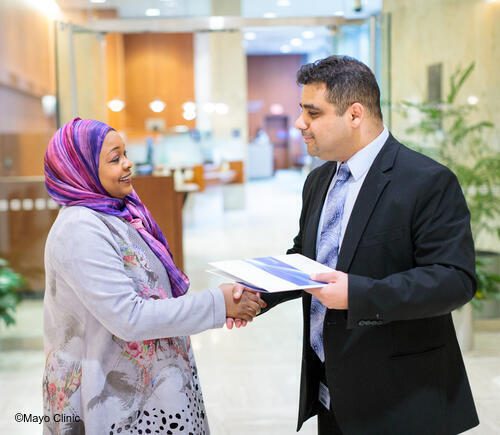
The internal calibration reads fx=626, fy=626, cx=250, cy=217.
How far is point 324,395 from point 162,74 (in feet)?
43.0

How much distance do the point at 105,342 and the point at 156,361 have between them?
0.53 ft

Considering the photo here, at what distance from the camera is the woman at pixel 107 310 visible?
5.40 ft

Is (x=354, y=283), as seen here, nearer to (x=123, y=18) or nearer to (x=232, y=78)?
(x=123, y=18)

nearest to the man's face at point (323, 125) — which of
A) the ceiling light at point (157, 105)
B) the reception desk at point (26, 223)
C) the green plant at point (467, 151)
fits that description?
the green plant at point (467, 151)

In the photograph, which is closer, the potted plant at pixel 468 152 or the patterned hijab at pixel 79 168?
the patterned hijab at pixel 79 168

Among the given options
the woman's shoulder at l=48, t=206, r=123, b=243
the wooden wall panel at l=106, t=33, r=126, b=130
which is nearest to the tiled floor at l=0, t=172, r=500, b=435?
the woman's shoulder at l=48, t=206, r=123, b=243

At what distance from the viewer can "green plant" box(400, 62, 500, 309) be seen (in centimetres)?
490

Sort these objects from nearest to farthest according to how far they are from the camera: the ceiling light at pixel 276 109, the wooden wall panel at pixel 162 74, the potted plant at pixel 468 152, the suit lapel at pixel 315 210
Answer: the suit lapel at pixel 315 210 < the potted plant at pixel 468 152 < the wooden wall panel at pixel 162 74 < the ceiling light at pixel 276 109

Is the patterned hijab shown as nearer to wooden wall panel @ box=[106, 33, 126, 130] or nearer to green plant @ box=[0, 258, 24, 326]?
green plant @ box=[0, 258, 24, 326]

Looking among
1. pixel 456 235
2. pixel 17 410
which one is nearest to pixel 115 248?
pixel 456 235

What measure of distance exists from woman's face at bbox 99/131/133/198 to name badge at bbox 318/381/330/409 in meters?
0.86

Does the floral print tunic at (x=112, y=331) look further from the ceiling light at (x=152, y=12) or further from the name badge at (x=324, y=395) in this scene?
the ceiling light at (x=152, y=12)

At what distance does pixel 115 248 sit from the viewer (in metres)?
1.70

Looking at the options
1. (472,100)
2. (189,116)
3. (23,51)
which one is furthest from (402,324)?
(189,116)
